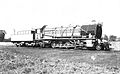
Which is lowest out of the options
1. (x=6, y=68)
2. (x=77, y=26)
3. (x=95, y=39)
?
(x=6, y=68)

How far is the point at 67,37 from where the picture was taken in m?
24.5

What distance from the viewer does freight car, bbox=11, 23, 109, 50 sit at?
21.7 metres

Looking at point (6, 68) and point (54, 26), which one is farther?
point (54, 26)

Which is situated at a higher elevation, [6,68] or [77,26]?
[77,26]

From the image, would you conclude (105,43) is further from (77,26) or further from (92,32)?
(77,26)

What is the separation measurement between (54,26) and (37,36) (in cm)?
334

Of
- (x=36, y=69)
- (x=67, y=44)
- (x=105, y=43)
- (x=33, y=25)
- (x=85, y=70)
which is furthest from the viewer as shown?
(x=33, y=25)

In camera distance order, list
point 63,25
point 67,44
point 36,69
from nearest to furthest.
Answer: point 36,69, point 67,44, point 63,25

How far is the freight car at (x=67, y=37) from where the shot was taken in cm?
2173

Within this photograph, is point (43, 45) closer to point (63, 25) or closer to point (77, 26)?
point (63, 25)

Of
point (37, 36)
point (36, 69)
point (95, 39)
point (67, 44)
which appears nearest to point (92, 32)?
point (95, 39)

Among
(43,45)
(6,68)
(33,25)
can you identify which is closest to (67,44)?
(43,45)

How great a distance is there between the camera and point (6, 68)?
Answer: 1122cm

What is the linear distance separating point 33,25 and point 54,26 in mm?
4694
